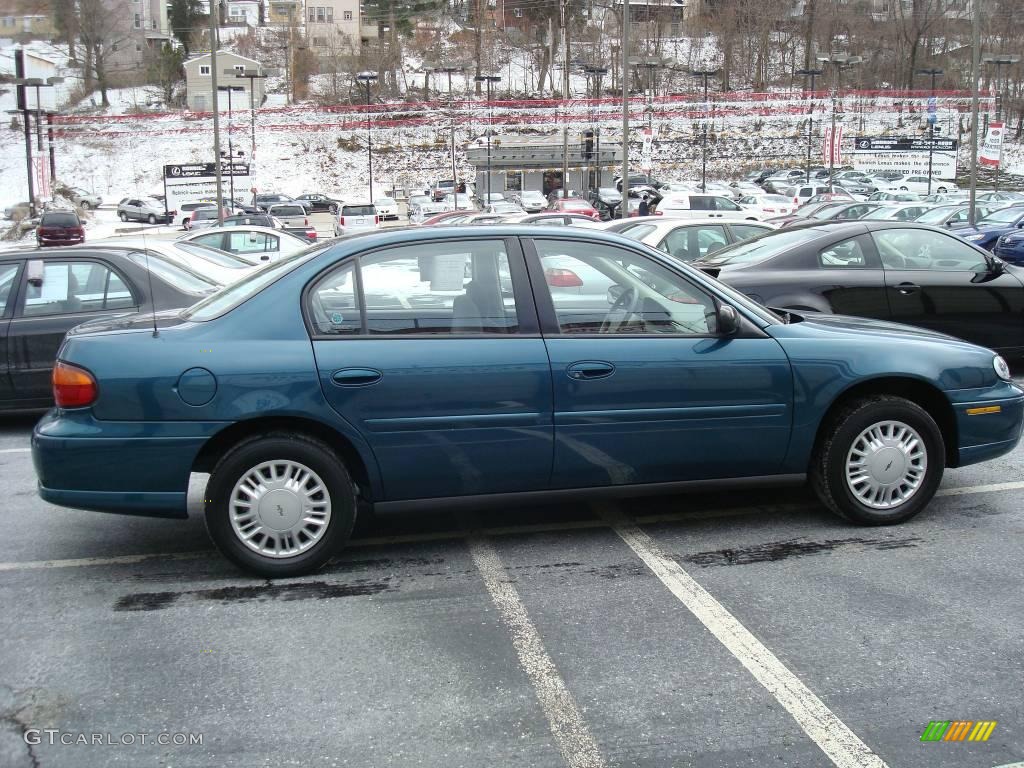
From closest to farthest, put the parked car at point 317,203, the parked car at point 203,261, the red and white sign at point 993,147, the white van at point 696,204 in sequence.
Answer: the parked car at point 203,261 < the red and white sign at point 993,147 < the white van at point 696,204 < the parked car at point 317,203

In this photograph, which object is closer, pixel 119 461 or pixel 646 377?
pixel 119 461

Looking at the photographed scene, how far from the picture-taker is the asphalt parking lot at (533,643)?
310 cm

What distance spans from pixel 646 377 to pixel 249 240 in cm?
1445

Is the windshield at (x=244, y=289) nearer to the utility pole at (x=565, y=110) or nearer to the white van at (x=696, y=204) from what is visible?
the white van at (x=696, y=204)

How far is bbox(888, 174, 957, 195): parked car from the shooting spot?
5397 centimetres

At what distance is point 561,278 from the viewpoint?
4762 millimetres

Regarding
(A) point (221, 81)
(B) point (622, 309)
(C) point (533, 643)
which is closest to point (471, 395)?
(B) point (622, 309)

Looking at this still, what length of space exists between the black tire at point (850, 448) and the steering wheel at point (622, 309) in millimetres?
1196

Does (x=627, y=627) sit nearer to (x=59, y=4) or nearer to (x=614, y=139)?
(x=614, y=139)

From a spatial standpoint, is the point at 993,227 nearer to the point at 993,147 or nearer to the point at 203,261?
the point at 993,147

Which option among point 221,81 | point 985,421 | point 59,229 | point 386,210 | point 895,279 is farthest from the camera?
point 221,81

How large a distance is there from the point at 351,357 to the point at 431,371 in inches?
14.3

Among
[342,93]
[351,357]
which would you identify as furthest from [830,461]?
[342,93]

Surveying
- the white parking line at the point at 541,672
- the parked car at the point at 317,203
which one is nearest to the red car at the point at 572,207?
the parked car at the point at 317,203
